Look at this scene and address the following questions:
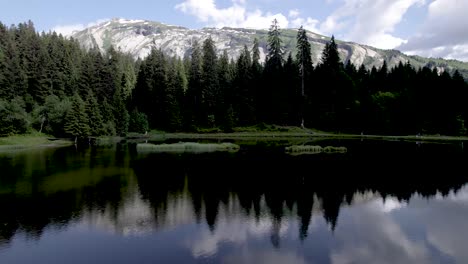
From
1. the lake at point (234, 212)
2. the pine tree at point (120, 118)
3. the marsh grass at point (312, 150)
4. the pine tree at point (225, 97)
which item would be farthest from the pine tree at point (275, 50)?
the lake at point (234, 212)

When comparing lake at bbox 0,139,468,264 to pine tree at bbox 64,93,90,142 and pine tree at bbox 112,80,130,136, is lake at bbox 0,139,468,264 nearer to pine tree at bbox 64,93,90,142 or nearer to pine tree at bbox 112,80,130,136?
pine tree at bbox 64,93,90,142

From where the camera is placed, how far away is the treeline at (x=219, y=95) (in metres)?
123

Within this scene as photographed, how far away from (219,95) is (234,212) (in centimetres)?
11316

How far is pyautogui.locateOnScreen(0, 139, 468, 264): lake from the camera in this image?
89.5 feet

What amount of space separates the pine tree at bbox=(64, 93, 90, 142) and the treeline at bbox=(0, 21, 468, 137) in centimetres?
26

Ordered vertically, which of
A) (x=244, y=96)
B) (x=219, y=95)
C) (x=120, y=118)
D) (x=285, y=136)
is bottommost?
(x=285, y=136)

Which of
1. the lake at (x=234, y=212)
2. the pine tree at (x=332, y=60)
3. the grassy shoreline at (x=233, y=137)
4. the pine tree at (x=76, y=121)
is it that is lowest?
the lake at (x=234, y=212)

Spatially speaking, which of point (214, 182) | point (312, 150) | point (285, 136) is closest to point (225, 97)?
point (285, 136)

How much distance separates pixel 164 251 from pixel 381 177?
123 ft

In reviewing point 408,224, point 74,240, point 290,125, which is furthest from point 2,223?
point 290,125

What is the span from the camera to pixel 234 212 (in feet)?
121

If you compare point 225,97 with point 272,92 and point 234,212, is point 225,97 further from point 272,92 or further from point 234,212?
point 234,212

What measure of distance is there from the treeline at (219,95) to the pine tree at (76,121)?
256mm

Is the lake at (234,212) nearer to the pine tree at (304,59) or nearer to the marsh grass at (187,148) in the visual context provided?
the marsh grass at (187,148)
